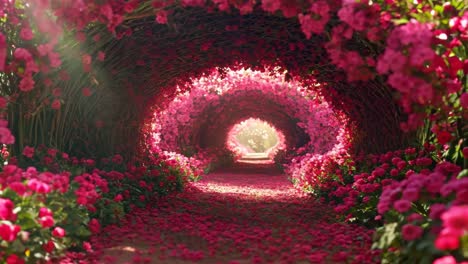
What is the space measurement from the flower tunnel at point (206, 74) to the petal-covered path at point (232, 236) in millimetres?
196

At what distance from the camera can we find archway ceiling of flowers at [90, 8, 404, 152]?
568 centimetres

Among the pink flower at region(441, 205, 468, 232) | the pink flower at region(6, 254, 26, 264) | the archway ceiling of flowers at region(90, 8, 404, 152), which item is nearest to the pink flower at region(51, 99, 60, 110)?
the archway ceiling of flowers at region(90, 8, 404, 152)

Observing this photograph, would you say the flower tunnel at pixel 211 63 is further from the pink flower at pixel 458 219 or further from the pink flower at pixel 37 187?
the pink flower at pixel 458 219

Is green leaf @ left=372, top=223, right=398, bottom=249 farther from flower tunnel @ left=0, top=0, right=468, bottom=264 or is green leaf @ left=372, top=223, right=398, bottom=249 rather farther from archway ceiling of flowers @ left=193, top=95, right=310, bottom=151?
archway ceiling of flowers @ left=193, top=95, right=310, bottom=151

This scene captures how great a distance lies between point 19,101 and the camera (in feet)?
16.0

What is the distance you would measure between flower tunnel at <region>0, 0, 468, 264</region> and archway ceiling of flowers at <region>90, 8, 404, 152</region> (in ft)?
0.08

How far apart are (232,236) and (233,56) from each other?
126 inches

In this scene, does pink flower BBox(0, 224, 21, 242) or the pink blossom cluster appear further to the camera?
the pink blossom cluster

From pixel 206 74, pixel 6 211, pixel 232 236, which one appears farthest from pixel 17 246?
pixel 206 74

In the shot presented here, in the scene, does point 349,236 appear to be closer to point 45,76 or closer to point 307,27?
point 307,27

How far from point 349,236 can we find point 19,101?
11.6 feet

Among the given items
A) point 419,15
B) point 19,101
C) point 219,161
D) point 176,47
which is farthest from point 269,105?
point 419,15

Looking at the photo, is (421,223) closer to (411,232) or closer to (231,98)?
(411,232)

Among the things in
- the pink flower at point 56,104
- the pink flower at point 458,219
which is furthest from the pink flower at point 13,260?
the pink flower at point 458,219
